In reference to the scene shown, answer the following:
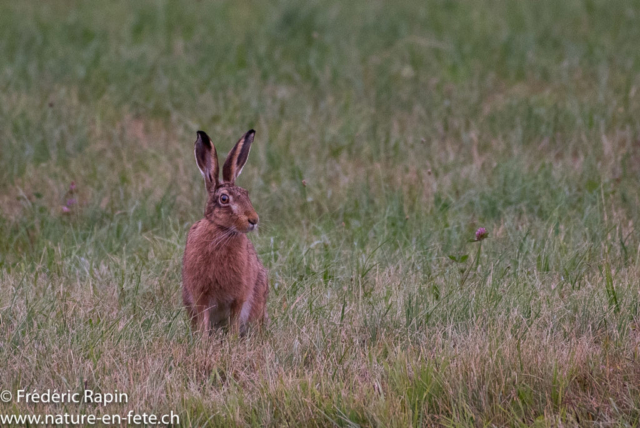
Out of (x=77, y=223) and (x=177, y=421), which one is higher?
(x=177, y=421)

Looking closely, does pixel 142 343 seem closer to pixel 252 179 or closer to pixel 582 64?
pixel 252 179

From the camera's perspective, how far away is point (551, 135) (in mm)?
7230

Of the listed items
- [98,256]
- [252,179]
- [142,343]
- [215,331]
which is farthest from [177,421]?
[252,179]

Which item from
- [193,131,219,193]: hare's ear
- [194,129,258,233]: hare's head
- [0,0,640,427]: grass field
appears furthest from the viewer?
[193,131,219,193]: hare's ear

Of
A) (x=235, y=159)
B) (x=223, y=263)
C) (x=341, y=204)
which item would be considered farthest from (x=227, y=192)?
(x=341, y=204)

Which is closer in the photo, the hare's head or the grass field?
the grass field

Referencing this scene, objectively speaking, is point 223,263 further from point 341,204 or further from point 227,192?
point 341,204

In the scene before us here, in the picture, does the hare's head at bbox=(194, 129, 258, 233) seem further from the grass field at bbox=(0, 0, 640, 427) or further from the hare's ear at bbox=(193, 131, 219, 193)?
the grass field at bbox=(0, 0, 640, 427)

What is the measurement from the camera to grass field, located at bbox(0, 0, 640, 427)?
A: 11.8 feet

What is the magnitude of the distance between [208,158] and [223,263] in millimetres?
511

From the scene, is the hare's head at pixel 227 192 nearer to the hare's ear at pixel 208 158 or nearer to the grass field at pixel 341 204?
the hare's ear at pixel 208 158

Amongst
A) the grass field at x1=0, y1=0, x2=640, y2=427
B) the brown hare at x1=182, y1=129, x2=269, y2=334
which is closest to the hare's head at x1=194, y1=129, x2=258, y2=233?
the brown hare at x1=182, y1=129, x2=269, y2=334

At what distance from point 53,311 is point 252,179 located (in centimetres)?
229

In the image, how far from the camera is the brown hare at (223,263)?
4133 mm
